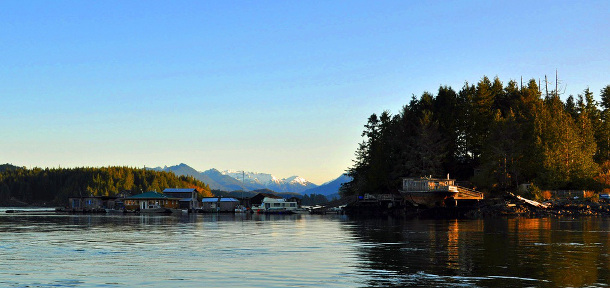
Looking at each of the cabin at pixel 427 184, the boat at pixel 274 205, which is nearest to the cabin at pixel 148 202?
the boat at pixel 274 205

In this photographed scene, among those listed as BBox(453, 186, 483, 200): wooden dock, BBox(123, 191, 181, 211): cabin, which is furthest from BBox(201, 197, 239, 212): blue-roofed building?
BBox(453, 186, 483, 200): wooden dock

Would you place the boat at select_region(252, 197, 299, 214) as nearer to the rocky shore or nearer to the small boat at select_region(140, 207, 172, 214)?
the small boat at select_region(140, 207, 172, 214)

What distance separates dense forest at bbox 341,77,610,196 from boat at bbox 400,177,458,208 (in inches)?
334

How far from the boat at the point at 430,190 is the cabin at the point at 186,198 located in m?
77.7

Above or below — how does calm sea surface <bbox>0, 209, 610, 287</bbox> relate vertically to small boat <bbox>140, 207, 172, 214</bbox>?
above

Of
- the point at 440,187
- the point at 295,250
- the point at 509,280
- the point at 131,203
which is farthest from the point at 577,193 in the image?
the point at 131,203

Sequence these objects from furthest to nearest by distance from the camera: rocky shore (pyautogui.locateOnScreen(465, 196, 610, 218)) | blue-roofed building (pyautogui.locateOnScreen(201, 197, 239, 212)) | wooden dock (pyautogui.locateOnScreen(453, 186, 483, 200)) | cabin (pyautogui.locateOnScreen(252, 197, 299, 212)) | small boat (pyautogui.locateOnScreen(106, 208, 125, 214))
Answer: blue-roofed building (pyautogui.locateOnScreen(201, 197, 239, 212)) → cabin (pyautogui.locateOnScreen(252, 197, 299, 212)) → small boat (pyautogui.locateOnScreen(106, 208, 125, 214)) → wooden dock (pyautogui.locateOnScreen(453, 186, 483, 200)) → rocky shore (pyautogui.locateOnScreen(465, 196, 610, 218))

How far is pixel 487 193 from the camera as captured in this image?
122750 millimetres

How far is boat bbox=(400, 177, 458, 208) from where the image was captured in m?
115

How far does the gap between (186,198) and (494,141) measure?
318 feet

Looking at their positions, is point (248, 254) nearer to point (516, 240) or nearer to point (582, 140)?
point (516, 240)

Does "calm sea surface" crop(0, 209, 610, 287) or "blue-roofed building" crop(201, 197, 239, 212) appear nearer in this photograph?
"calm sea surface" crop(0, 209, 610, 287)

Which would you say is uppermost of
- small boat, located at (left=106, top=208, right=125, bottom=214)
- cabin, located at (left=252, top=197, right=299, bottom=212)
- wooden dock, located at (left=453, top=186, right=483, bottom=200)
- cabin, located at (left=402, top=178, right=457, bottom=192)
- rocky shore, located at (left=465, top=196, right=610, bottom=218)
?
cabin, located at (left=402, top=178, right=457, bottom=192)

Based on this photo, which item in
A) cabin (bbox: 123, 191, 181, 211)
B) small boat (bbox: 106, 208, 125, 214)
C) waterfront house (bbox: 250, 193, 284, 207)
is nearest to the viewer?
cabin (bbox: 123, 191, 181, 211)
